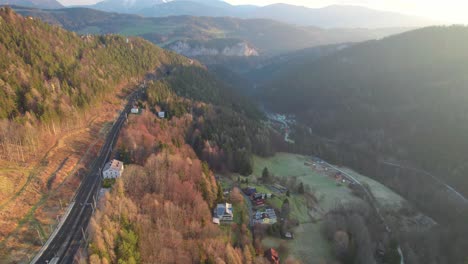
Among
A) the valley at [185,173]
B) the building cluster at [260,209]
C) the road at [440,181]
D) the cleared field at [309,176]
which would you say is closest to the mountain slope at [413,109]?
the valley at [185,173]

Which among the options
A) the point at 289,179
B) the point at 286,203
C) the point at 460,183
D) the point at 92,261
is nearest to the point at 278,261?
the point at 286,203

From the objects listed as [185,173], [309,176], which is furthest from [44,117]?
[309,176]

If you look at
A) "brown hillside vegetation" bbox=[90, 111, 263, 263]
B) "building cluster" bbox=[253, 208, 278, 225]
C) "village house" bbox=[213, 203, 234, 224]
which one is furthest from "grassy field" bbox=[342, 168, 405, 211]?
"brown hillside vegetation" bbox=[90, 111, 263, 263]

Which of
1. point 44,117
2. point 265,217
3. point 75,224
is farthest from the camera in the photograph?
point 44,117

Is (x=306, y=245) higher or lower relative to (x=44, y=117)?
lower

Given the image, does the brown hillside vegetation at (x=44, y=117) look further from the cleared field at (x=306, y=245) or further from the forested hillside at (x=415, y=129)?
the forested hillside at (x=415, y=129)

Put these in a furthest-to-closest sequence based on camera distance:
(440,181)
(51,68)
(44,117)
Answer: (440,181)
(51,68)
(44,117)

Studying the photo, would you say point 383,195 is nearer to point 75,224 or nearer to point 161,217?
point 161,217
